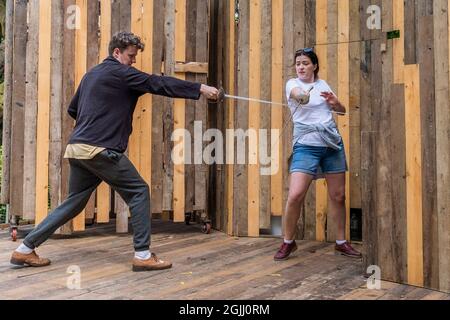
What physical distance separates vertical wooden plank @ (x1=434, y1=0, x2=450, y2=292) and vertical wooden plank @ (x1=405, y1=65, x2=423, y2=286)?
4.6 inches

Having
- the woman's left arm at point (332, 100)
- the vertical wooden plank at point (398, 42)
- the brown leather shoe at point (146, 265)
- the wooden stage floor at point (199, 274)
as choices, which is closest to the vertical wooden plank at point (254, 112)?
the wooden stage floor at point (199, 274)

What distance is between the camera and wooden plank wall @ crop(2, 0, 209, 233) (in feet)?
14.3

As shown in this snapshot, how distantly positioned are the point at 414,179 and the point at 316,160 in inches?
35.1

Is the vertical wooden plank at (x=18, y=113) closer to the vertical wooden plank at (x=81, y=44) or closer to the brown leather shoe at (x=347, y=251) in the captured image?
the vertical wooden plank at (x=81, y=44)

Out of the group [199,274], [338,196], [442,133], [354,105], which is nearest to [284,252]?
[338,196]

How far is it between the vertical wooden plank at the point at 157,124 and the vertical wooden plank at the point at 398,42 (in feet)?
6.79

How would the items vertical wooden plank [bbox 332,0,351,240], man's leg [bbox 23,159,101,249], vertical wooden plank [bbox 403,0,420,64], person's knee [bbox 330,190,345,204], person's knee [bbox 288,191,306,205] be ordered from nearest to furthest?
vertical wooden plank [bbox 403,0,420,64] < man's leg [bbox 23,159,101,249] < person's knee [bbox 288,191,306,205] < person's knee [bbox 330,190,345,204] < vertical wooden plank [bbox 332,0,351,240]

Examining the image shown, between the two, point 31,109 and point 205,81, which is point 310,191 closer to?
point 205,81

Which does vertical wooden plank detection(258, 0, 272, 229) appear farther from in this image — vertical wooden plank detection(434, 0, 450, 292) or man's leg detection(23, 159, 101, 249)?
vertical wooden plank detection(434, 0, 450, 292)

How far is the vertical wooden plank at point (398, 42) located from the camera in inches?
131

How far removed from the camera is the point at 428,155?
2.89m

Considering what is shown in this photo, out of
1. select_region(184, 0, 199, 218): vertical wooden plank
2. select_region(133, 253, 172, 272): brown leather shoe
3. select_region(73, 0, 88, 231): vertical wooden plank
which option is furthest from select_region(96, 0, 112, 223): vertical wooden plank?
select_region(133, 253, 172, 272): brown leather shoe

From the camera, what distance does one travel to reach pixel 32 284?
2977 millimetres
